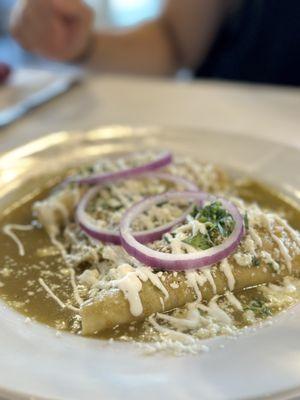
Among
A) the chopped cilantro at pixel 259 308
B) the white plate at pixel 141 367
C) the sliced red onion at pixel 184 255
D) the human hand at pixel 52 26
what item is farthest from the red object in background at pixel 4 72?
the chopped cilantro at pixel 259 308

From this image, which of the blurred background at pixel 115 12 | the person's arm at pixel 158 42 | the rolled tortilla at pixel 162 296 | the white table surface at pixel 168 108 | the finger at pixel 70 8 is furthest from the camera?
the blurred background at pixel 115 12

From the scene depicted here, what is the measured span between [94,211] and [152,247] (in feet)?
0.99

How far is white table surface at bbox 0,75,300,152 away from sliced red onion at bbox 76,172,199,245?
46 centimetres

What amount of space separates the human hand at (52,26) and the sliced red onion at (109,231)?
1.02 meters

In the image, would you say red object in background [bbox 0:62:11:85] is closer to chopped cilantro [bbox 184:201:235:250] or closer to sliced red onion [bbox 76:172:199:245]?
sliced red onion [bbox 76:172:199:245]

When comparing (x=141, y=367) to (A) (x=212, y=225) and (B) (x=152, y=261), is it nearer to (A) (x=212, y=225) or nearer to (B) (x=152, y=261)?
(B) (x=152, y=261)

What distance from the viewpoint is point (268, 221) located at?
1382 millimetres

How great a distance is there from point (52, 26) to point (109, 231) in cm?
128

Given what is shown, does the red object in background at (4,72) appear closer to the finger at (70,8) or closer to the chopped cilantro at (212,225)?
the finger at (70,8)

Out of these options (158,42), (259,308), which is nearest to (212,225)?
(259,308)

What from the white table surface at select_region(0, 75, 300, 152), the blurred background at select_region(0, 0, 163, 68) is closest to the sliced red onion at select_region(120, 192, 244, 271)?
the white table surface at select_region(0, 75, 300, 152)

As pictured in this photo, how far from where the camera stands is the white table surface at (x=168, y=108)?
2080mm

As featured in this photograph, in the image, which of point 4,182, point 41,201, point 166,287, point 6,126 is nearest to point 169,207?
point 166,287

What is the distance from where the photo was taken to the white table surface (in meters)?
2.08
